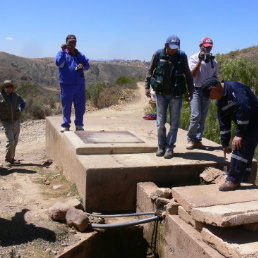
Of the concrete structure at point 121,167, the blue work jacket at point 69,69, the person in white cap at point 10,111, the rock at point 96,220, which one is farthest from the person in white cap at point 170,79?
the person in white cap at point 10,111

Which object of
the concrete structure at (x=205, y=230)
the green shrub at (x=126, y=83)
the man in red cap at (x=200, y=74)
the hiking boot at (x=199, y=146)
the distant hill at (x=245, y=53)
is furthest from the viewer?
the distant hill at (x=245, y=53)

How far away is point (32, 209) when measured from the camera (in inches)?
186

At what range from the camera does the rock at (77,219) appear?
13.9 feet

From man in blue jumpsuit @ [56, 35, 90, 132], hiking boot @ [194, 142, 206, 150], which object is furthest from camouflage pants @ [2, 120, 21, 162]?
hiking boot @ [194, 142, 206, 150]

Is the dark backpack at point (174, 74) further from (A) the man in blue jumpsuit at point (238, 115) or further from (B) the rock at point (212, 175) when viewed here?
(B) the rock at point (212, 175)

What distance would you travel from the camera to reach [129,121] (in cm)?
850

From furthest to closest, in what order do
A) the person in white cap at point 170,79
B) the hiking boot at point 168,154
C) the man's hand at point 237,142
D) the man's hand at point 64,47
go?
the man's hand at point 64,47 < the hiking boot at point 168,154 < the person in white cap at point 170,79 < the man's hand at point 237,142

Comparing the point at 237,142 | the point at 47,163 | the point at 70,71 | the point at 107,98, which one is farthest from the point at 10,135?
the point at 107,98

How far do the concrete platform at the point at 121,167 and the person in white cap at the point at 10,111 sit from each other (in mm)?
1180

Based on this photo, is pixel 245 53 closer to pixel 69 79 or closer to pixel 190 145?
pixel 69 79

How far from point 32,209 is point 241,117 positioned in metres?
2.82

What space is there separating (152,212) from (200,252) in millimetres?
1077

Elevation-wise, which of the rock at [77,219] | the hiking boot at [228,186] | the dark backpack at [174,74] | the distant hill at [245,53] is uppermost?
the distant hill at [245,53]

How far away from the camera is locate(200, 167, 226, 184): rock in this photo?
473 centimetres
